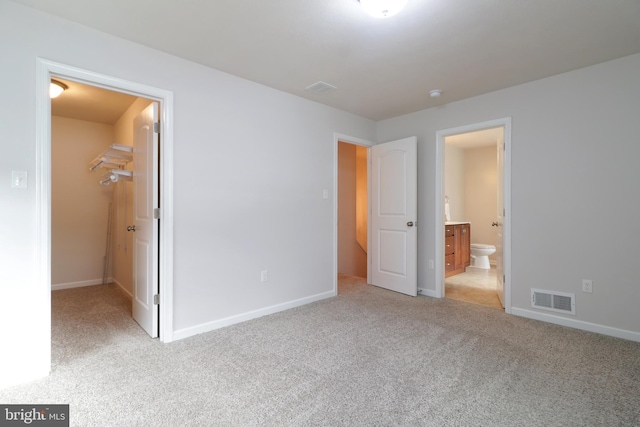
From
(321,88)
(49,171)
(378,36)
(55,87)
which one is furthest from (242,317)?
(55,87)

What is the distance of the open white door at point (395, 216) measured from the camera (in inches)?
154

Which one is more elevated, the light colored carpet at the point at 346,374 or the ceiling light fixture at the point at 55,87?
the ceiling light fixture at the point at 55,87

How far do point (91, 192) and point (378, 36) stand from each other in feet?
15.4

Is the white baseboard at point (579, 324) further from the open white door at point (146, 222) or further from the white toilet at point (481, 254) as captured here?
the open white door at point (146, 222)

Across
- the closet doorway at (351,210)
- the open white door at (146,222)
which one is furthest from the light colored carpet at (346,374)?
the closet doorway at (351,210)

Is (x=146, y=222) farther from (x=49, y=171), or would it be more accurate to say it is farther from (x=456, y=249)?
(x=456, y=249)

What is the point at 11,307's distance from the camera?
6.26ft

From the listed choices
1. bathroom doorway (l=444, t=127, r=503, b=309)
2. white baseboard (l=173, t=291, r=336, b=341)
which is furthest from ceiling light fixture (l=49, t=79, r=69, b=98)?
bathroom doorway (l=444, t=127, r=503, b=309)

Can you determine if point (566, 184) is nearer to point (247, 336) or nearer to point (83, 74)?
point (247, 336)

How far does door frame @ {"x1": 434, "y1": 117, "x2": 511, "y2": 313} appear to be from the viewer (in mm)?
3260

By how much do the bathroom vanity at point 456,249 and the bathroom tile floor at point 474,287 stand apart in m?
0.13

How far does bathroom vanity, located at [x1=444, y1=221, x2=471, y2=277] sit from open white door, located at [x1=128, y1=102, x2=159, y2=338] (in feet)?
13.1

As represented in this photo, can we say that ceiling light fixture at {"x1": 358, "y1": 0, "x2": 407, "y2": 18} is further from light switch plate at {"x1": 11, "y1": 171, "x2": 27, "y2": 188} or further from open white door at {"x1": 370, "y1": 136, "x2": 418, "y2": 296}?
light switch plate at {"x1": 11, "y1": 171, "x2": 27, "y2": 188}

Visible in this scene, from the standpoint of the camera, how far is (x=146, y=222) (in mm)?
2781
